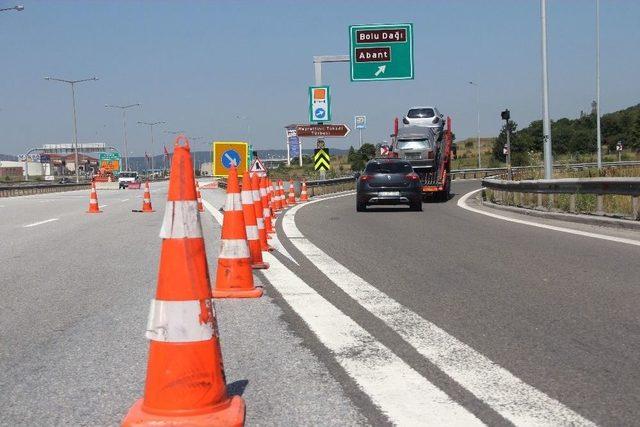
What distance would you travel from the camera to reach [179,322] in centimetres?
367

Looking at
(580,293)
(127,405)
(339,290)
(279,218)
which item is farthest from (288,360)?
(279,218)

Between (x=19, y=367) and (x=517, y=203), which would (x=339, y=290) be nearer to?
(x=19, y=367)

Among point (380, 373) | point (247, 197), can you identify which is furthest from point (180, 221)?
point (247, 197)

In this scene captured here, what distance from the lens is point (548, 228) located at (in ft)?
46.8

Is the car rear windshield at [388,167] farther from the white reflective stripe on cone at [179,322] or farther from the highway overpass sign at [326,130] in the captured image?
the white reflective stripe on cone at [179,322]

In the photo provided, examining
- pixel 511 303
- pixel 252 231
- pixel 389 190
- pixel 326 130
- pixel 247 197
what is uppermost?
pixel 326 130

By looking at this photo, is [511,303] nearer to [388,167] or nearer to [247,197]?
[247,197]

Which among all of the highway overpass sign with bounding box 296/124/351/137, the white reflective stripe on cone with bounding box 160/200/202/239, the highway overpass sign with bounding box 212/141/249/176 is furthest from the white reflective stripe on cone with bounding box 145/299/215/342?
the highway overpass sign with bounding box 296/124/351/137

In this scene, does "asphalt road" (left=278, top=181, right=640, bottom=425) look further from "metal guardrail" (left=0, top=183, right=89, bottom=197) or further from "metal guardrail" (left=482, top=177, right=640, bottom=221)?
"metal guardrail" (left=0, top=183, right=89, bottom=197)

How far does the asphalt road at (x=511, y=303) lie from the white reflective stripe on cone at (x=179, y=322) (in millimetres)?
854

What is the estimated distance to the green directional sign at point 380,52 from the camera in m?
30.7

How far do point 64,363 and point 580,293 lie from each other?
431 centimetres

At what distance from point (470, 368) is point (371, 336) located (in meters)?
1.02

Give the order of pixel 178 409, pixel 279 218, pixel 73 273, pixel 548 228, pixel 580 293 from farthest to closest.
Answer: pixel 279 218
pixel 548 228
pixel 73 273
pixel 580 293
pixel 178 409
